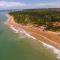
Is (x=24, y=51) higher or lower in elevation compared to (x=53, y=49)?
lower

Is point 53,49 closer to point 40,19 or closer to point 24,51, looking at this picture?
point 24,51

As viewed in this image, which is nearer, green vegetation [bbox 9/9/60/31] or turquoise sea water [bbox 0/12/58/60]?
turquoise sea water [bbox 0/12/58/60]

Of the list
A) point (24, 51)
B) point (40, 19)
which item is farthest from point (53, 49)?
point (40, 19)

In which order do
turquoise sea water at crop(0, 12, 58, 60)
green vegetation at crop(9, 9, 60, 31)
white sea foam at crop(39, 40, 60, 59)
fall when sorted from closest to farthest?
turquoise sea water at crop(0, 12, 58, 60) < white sea foam at crop(39, 40, 60, 59) < green vegetation at crop(9, 9, 60, 31)

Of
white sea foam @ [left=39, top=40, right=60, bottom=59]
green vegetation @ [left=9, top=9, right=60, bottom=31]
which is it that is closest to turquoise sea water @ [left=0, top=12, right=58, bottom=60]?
white sea foam @ [left=39, top=40, right=60, bottom=59]

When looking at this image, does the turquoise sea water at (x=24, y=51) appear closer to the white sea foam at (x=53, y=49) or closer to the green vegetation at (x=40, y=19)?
the white sea foam at (x=53, y=49)

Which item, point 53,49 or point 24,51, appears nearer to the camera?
point 53,49

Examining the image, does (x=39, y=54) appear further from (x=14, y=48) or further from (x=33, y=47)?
(x=14, y=48)

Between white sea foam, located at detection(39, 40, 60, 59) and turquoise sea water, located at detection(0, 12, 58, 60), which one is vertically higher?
white sea foam, located at detection(39, 40, 60, 59)

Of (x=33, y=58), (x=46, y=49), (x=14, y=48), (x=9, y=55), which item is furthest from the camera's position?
(x=14, y=48)

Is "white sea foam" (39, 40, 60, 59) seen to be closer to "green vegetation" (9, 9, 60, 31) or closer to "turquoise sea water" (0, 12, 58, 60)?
"turquoise sea water" (0, 12, 58, 60)

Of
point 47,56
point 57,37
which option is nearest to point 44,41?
point 57,37
